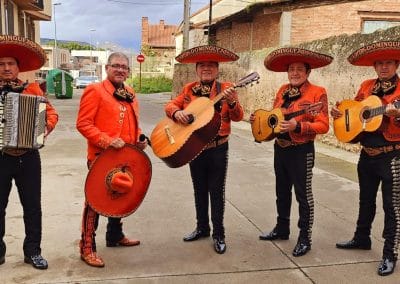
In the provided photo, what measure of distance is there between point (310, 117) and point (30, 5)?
16696 mm

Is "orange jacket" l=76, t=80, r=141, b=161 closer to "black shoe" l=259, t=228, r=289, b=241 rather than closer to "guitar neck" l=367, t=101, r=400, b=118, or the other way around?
"black shoe" l=259, t=228, r=289, b=241

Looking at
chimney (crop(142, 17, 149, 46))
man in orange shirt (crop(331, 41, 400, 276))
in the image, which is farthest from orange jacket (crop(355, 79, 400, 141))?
chimney (crop(142, 17, 149, 46))

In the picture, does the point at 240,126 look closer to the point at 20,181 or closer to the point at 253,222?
the point at 253,222

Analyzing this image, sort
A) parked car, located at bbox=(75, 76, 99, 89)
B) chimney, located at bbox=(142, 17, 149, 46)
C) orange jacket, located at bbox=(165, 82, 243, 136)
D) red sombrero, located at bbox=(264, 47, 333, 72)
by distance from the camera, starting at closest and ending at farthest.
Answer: red sombrero, located at bbox=(264, 47, 333, 72) < orange jacket, located at bbox=(165, 82, 243, 136) < parked car, located at bbox=(75, 76, 99, 89) < chimney, located at bbox=(142, 17, 149, 46)

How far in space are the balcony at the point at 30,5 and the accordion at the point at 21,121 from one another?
1541cm

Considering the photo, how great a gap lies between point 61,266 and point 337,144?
7.59m

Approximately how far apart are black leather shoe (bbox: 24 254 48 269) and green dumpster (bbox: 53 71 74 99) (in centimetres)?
2259

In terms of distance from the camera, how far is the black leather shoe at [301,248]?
4.46 metres

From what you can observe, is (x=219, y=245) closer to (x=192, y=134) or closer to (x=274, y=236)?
(x=274, y=236)

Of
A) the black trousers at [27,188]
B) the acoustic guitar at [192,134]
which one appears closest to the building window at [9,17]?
the black trousers at [27,188]

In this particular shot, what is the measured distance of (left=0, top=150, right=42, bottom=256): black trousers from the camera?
3873 mm

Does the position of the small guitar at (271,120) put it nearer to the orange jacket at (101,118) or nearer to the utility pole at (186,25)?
the orange jacket at (101,118)

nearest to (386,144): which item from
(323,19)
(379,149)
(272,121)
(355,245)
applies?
(379,149)

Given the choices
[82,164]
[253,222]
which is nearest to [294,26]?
[82,164]
